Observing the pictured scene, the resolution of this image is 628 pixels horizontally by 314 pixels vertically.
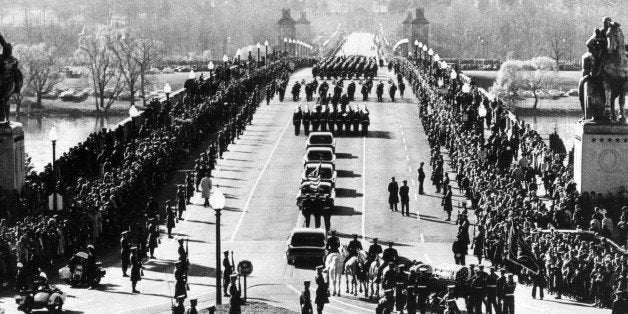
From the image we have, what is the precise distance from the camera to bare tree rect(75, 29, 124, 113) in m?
152

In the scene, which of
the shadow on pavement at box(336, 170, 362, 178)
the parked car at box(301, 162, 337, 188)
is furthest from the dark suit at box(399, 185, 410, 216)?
the shadow on pavement at box(336, 170, 362, 178)

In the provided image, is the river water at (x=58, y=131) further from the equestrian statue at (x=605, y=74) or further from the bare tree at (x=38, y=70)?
the equestrian statue at (x=605, y=74)

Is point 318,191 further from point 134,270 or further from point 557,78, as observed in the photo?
point 557,78

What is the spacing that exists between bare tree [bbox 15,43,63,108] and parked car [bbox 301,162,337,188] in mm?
97138

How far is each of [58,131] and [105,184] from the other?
8142cm

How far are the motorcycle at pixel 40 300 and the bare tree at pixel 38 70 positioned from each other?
114012mm

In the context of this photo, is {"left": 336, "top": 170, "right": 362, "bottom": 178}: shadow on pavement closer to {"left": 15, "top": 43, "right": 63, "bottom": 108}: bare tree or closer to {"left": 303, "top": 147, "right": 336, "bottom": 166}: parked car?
{"left": 303, "top": 147, "right": 336, "bottom": 166}: parked car

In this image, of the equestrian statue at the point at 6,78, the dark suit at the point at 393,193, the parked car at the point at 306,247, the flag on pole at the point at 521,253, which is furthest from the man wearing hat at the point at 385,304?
the equestrian statue at the point at 6,78

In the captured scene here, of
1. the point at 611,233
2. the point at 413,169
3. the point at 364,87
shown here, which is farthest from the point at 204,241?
the point at 364,87

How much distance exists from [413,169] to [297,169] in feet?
15.4

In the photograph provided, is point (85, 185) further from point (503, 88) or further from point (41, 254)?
point (503, 88)

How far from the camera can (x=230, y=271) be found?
3747 cm

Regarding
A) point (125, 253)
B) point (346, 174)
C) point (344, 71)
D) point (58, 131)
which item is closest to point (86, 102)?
point (58, 131)

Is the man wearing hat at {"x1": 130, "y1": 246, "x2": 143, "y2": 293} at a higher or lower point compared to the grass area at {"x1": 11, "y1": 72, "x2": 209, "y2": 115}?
higher
